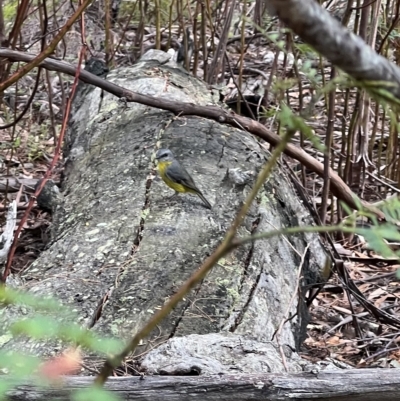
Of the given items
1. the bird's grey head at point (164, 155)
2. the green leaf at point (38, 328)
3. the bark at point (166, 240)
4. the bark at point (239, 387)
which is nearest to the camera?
the green leaf at point (38, 328)

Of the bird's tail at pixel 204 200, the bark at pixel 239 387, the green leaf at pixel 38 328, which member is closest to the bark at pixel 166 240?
the bird's tail at pixel 204 200

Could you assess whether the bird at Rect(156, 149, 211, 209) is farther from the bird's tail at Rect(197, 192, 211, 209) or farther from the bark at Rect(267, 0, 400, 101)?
the bark at Rect(267, 0, 400, 101)

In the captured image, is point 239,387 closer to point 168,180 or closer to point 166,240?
point 166,240

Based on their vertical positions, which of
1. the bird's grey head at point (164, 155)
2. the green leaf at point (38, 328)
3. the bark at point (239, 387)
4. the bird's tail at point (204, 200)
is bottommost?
the bark at point (239, 387)

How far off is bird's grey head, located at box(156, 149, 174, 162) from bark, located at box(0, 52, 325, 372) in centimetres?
9

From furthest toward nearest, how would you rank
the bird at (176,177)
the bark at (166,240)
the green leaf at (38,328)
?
the bird at (176,177)
the bark at (166,240)
the green leaf at (38,328)

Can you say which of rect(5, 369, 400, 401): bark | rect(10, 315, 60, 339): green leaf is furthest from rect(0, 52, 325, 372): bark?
rect(10, 315, 60, 339): green leaf

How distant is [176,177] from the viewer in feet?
11.2

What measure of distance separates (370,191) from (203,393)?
12.7 feet

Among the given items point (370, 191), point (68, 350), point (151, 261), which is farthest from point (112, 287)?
point (370, 191)

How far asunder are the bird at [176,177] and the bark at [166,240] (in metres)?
0.06

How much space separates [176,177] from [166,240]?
0.41 m

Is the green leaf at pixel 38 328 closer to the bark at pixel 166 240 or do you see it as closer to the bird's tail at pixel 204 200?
the bark at pixel 166 240

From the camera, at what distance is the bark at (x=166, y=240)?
2.62m
